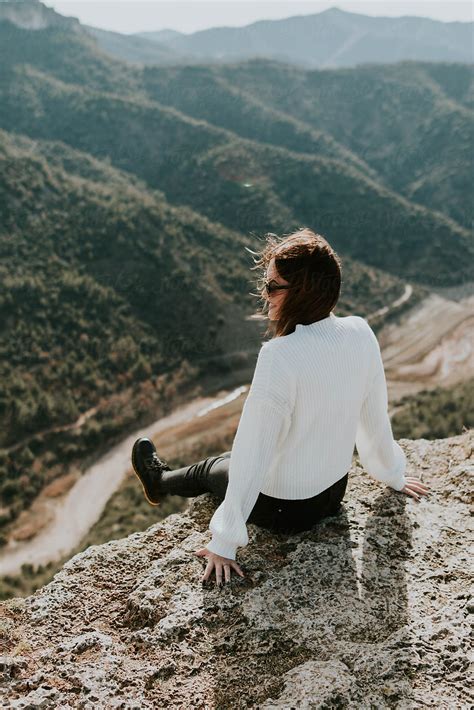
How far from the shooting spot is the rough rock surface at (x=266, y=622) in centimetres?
196

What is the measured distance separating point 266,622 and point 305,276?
152 centimetres

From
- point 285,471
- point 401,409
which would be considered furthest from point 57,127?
point 285,471

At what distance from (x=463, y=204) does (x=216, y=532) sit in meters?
57.4

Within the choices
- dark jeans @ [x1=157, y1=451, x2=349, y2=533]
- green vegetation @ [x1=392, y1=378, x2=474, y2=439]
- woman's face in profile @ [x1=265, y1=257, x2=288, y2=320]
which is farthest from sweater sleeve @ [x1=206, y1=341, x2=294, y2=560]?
green vegetation @ [x1=392, y1=378, x2=474, y2=439]

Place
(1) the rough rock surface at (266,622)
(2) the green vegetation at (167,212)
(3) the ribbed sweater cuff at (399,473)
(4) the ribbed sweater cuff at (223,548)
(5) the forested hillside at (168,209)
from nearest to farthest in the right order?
(1) the rough rock surface at (266,622) < (4) the ribbed sweater cuff at (223,548) < (3) the ribbed sweater cuff at (399,473) < (2) the green vegetation at (167,212) < (5) the forested hillside at (168,209)

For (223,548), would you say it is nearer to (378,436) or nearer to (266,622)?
(266,622)

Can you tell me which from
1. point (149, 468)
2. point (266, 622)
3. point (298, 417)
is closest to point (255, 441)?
point (298, 417)

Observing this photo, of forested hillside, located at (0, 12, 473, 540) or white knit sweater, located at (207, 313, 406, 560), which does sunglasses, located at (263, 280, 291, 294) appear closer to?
white knit sweater, located at (207, 313, 406, 560)

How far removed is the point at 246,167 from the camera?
151 feet

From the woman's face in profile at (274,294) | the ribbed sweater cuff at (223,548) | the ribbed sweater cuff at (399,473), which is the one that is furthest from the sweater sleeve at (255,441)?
the ribbed sweater cuff at (399,473)

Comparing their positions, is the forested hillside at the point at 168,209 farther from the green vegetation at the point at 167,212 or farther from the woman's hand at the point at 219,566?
the woman's hand at the point at 219,566

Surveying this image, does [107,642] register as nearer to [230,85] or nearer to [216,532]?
[216,532]

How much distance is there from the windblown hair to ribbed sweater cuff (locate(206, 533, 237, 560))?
1001mm

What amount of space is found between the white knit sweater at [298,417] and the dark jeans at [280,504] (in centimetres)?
8
